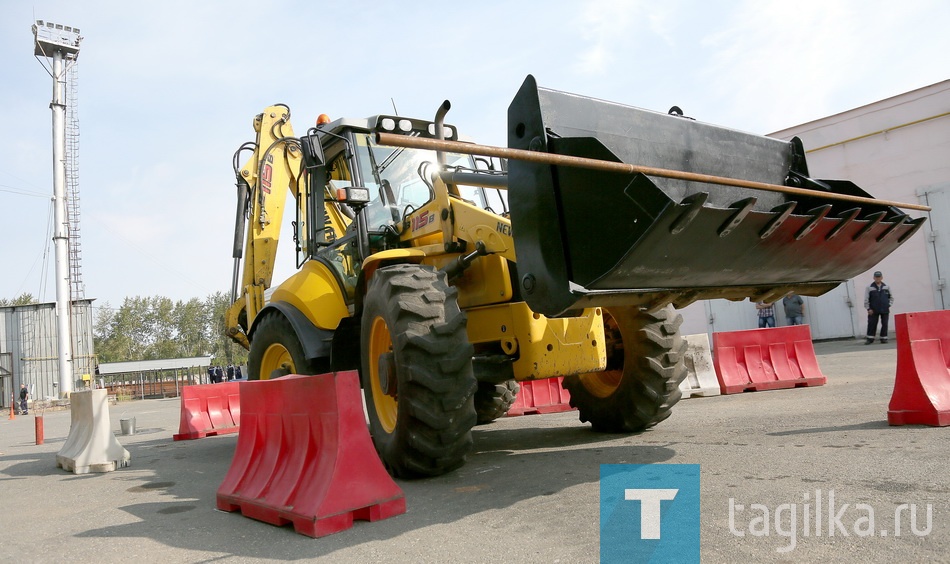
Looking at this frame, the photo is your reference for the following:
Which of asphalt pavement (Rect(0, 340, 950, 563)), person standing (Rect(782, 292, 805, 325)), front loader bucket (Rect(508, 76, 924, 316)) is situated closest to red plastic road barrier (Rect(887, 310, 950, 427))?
asphalt pavement (Rect(0, 340, 950, 563))

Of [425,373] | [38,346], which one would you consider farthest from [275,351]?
[38,346]

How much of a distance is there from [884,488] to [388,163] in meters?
4.83

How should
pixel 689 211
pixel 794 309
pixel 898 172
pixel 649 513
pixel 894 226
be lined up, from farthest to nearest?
pixel 794 309 < pixel 898 172 < pixel 894 226 < pixel 649 513 < pixel 689 211

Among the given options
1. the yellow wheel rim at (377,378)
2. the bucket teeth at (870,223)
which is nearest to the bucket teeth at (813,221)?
the bucket teeth at (870,223)

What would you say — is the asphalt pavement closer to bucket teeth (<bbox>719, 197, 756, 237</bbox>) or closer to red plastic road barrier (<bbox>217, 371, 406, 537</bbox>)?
red plastic road barrier (<bbox>217, 371, 406, 537</bbox>)

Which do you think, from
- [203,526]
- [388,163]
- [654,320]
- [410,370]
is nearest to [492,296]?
[410,370]

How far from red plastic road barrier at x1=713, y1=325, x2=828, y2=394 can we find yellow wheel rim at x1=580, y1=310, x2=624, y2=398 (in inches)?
143

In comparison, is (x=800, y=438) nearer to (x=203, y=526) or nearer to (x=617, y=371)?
(x=617, y=371)

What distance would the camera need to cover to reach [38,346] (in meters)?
44.0

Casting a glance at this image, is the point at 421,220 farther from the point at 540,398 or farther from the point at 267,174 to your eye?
the point at 540,398

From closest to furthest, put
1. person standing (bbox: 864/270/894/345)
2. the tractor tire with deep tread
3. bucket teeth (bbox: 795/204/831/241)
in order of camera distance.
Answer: bucket teeth (bbox: 795/204/831/241) < the tractor tire with deep tread < person standing (bbox: 864/270/894/345)

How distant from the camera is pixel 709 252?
382 cm

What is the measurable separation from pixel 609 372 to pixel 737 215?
3255 mm

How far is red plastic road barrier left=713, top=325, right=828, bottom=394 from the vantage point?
968 centimetres
